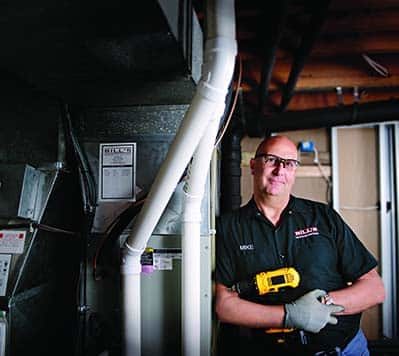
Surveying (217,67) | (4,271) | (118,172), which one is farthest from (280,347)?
(217,67)

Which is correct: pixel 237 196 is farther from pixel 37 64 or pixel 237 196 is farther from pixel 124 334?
pixel 37 64

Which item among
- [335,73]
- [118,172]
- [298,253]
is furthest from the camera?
[335,73]

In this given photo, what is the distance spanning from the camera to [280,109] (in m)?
3.07

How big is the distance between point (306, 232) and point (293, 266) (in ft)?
0.56

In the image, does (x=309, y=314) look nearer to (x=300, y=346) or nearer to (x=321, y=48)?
(x=300, y=346)

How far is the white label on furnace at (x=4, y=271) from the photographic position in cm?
138

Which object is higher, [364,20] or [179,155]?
[364,20]

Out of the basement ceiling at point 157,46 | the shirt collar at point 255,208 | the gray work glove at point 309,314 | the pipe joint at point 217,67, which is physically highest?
the basement ceiling at point 157,46

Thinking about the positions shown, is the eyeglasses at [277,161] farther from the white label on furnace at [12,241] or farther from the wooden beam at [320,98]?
the wooden beam at [320,98]

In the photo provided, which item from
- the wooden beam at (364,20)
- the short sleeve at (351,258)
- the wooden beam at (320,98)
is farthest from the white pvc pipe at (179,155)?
the wooden beam at (320,98)

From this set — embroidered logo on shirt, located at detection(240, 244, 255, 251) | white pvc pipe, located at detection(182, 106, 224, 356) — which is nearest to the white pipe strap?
white pvc pipe, located at detection(182, 106, 224, 356)

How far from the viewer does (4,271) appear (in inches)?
55.7

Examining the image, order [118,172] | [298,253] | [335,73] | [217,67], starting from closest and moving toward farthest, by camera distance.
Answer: [217,67] < [118,172] < [298,253] < [335,73]

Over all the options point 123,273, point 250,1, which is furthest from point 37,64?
point 250,1
